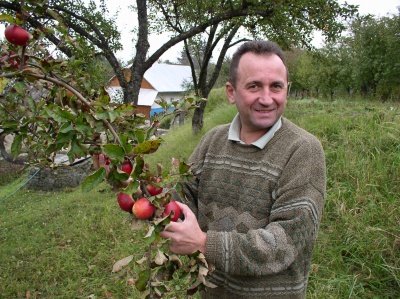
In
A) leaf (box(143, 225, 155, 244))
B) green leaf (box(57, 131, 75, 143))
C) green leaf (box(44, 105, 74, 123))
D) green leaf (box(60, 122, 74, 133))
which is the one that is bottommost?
leaf (box(143, 225, 155, 244))

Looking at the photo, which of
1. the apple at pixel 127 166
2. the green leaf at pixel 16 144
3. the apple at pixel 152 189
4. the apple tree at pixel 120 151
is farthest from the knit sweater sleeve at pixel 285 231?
the green leaf at pixel 16 144

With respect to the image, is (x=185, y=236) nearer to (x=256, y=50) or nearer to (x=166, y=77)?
(x=256, y=50)

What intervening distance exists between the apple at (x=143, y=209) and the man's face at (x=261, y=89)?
707 millimetres

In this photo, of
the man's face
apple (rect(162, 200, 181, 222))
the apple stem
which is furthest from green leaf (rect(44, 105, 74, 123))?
the man's face

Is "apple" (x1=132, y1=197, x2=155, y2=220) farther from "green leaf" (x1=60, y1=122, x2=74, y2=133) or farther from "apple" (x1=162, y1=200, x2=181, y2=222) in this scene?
"green leaf" (x1=60, y1=122, x2=74, y2=133)

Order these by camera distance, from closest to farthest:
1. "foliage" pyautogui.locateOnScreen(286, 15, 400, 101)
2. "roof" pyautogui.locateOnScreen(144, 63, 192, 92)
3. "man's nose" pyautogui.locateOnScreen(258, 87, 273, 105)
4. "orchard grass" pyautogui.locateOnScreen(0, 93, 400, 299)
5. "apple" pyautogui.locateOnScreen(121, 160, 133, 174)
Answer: "apple" pyautogui.locateOnScreen(121, 160, 133, 174) < "man's nose" pyautogui.locateOnScreen(258, 87, 273, 105) < "orchard grass" pyautogui.locateOnScreen(0, 93, 400, 299) < "foliage" pyautogui.locateOnScreen(286, 15, 400, 101) < "roof" pyautogui.locateOnScreen(144, 63, 192, 92)

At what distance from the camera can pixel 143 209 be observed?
0.91 m

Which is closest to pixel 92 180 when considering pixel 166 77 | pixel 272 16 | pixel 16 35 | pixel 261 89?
pixel 16 35

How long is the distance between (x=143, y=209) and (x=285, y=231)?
0.58 m

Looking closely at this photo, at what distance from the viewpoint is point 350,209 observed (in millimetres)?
3457

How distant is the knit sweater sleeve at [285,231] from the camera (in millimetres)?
1169

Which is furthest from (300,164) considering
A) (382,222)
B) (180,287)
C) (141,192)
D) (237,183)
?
(180,287)

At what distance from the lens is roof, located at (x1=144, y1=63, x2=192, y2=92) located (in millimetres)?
32469

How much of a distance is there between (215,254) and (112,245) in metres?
3.47
